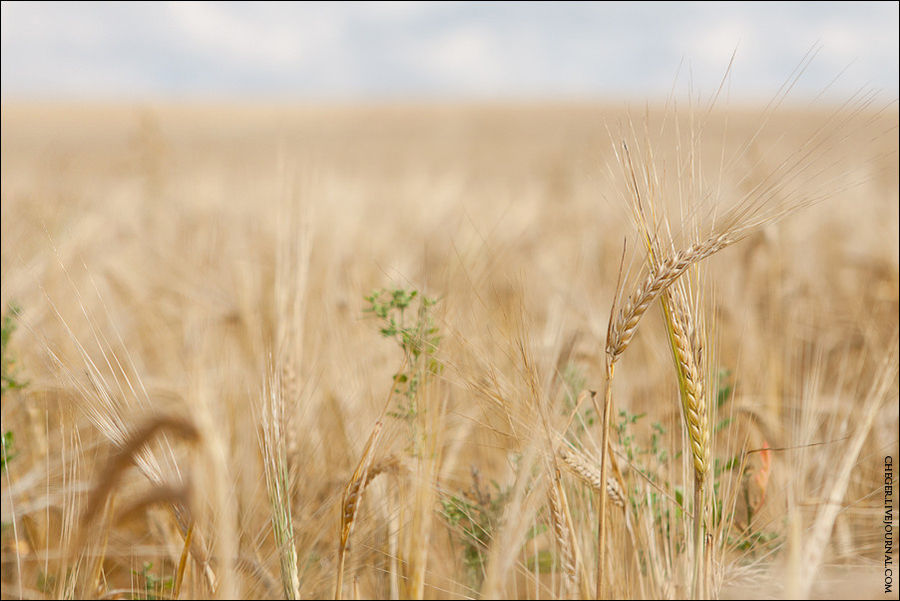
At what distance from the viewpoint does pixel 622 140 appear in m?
0.86

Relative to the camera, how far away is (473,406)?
1.71m

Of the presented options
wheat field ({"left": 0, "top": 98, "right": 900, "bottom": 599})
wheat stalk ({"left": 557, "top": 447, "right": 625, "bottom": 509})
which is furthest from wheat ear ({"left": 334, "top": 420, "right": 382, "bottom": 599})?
wheat stalk ({"left": 557, "top": 447, "right": 625, "bottom": 509})

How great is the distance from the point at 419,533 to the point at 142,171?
131 inches

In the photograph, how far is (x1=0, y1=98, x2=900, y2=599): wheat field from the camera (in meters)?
0.88

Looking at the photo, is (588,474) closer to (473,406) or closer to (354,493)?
(354,493)

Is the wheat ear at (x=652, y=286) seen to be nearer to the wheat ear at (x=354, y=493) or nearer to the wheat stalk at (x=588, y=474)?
the wheat stalk at (x=588, y=474)

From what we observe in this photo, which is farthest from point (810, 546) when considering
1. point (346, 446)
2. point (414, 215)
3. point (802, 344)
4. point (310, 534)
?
point (414, 215)

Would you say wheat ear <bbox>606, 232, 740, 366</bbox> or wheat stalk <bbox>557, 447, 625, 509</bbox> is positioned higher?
wheat ear <bbox>606, 232, 740, 366</bbox>

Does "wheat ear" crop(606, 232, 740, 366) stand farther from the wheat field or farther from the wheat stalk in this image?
the wheat stalk

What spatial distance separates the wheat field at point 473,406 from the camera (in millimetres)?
884

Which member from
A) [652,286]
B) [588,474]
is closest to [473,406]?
[588,474]

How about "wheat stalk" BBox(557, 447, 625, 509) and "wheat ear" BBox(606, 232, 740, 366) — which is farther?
"wheat stalk" BBox(557, 447, 625, 509)

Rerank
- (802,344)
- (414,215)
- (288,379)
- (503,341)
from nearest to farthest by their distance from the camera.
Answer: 1. (503,341)
2. (288,379)
3. (802,344)
4. (414,215)

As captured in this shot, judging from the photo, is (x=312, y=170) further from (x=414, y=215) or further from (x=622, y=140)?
(x=414, y=215)
